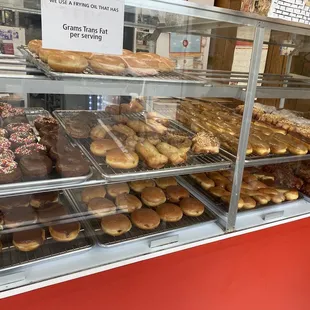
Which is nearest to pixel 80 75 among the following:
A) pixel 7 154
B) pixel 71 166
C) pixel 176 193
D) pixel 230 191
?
pixel 71 166

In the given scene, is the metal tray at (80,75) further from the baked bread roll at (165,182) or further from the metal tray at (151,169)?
the baked bread roll at (165,182)

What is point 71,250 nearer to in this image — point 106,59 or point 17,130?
point 17,130

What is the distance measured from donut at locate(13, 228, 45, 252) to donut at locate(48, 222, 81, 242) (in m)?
0.04

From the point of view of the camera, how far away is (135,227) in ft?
4.96

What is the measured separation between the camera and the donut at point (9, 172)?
3.88 ft

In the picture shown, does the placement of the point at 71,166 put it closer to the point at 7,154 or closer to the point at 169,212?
the point at 7,154

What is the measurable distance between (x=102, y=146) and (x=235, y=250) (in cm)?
82

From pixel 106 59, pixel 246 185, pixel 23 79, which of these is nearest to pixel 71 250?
pixel 23 79

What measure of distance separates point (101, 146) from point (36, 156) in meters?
0.30

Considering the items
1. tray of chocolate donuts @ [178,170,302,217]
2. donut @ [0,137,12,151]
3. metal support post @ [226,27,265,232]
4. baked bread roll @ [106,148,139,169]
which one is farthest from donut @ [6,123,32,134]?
metal support post @ [226,27,265,232]

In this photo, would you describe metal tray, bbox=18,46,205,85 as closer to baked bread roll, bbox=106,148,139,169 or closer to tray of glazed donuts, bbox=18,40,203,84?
tray of glazed donuts, bbox=18,40,203,84

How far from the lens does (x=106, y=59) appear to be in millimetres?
1373

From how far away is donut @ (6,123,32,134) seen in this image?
1607mm

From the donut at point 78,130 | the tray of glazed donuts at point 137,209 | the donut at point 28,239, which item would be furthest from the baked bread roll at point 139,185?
the donut at point 28,239
